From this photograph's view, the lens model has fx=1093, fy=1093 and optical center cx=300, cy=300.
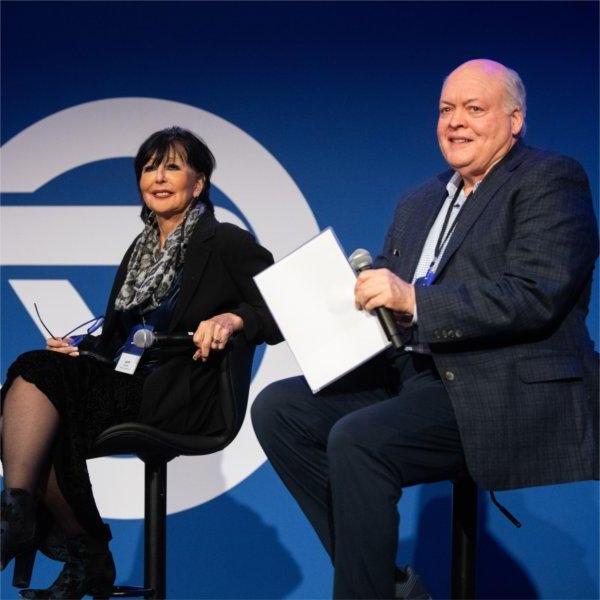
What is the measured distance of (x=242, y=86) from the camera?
393 cm

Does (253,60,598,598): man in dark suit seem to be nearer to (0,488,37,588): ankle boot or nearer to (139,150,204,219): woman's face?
(0,488,37,588): ankle boot

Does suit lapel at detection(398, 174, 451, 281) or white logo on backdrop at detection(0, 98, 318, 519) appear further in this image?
white logo on backdrop at detection(0, 98, 318, 519)

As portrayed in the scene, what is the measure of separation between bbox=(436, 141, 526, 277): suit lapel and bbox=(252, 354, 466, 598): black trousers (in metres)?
0.27

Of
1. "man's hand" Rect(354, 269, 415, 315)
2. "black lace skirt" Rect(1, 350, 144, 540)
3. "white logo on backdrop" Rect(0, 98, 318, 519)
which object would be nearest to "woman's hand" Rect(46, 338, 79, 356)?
"black lace skirt" Rect(1, 350, 144, 540)

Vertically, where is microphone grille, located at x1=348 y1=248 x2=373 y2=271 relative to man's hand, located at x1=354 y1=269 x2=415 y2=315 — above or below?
above

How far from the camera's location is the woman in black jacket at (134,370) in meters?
2.70

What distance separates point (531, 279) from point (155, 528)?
4.05 ft

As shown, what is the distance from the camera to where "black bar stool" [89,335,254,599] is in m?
2.75

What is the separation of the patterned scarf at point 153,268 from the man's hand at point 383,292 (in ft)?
2.89

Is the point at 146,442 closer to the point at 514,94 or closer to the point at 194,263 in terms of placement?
the point at 194,263

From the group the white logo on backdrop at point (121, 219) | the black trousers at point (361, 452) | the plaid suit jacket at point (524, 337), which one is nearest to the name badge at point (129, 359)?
the black trousers at point (361, 452)

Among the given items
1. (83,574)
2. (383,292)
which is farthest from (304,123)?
(83,574)

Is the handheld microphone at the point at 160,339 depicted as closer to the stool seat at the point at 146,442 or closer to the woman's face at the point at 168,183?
the stool seat at the point at 146,442

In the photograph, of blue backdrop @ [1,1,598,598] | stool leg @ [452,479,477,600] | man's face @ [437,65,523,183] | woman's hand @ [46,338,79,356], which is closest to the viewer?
stool leg @ [452,479,477,600]
